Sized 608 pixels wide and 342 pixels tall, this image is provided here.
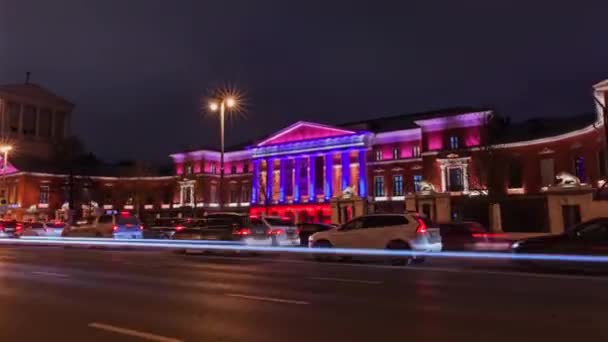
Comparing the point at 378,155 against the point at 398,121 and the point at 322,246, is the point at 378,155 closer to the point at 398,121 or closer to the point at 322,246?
the point at 398,121

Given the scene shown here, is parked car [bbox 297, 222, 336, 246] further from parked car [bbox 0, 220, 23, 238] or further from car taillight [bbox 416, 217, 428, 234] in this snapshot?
parked car [bbox 0, 220, 23, 238]

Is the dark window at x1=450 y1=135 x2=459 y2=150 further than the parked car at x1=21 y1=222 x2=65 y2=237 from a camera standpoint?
Yes

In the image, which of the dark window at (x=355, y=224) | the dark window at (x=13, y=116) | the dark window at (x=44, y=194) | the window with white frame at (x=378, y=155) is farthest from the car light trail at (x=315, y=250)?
the dark window at (x=13, y=116)

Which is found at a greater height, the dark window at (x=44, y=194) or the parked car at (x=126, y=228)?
the dark window at (x=44, y=194)

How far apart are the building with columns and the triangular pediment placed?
44894mm

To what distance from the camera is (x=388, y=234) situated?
1875 centimetres

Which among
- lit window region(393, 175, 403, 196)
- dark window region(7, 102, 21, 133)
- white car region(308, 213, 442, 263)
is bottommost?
white car region(308, 213, 442, 263)

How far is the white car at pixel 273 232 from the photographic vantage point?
21734 mm

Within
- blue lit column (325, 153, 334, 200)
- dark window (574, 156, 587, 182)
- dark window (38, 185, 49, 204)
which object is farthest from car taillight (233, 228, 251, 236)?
dark window (38, 185, 49, 204)

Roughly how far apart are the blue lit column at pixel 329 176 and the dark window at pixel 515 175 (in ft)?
81.2

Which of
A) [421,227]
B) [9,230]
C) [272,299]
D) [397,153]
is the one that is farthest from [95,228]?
[397,153]

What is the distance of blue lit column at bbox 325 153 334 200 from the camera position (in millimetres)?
71188

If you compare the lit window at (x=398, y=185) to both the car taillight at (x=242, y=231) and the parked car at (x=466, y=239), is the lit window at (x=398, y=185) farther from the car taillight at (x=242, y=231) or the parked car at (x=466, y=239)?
the car taillight at (x=242, y=231)

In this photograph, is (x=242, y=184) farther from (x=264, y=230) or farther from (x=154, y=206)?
(x=264, y=230)
